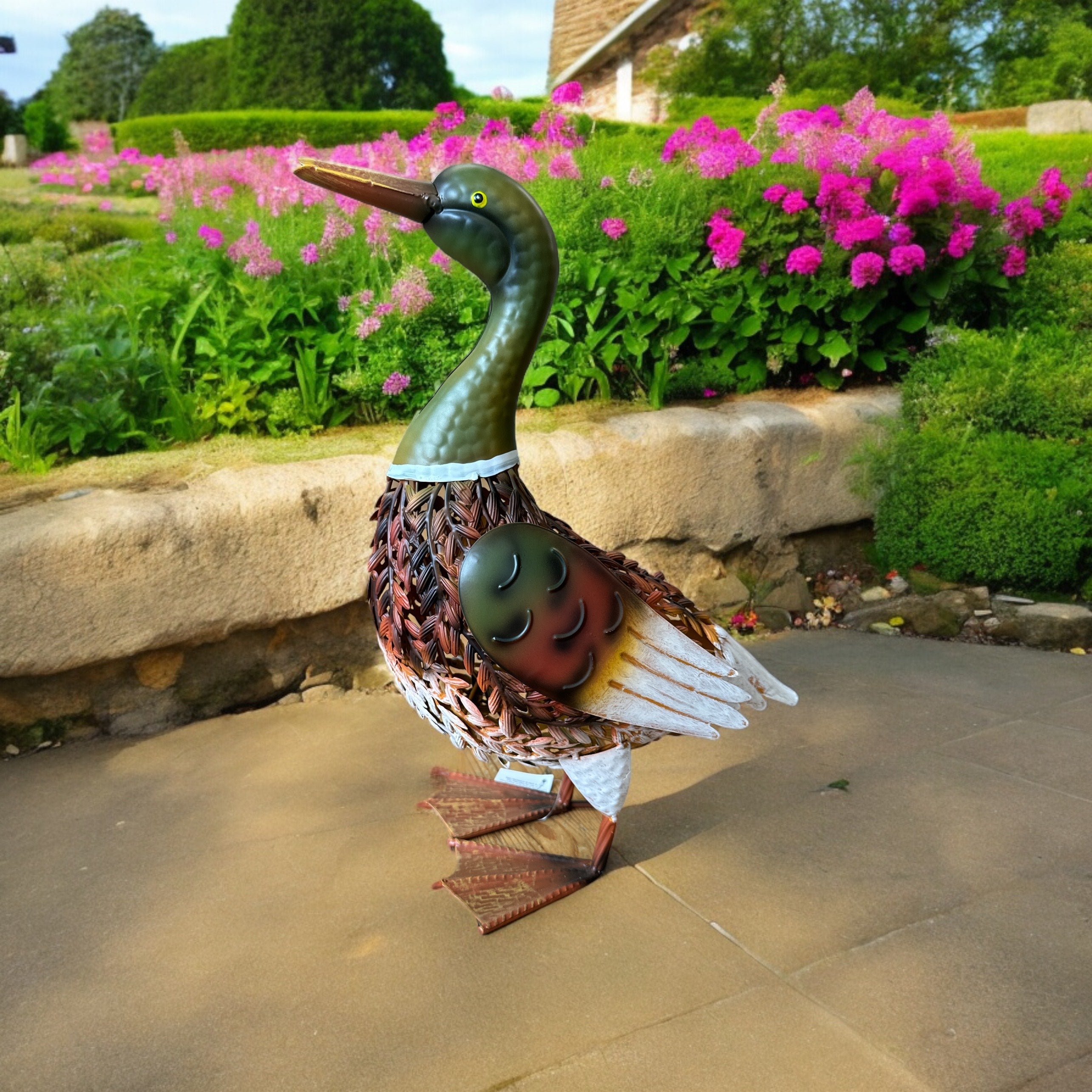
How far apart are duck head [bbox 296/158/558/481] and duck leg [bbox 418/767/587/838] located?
1.13 metres

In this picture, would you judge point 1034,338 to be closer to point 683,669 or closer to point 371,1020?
point 683,669

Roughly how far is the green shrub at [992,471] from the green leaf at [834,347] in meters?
0.38

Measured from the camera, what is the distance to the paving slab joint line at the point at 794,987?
1895mm

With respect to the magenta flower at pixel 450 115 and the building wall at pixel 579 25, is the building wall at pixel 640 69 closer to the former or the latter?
the building wall at pixel 579 25

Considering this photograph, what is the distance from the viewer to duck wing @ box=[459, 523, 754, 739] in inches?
79.4

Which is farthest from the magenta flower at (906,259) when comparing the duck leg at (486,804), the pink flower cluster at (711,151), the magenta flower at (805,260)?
the duck leg at (486,804)

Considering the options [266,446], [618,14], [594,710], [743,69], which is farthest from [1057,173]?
[618,14]

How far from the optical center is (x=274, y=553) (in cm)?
349

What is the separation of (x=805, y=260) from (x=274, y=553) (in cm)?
289

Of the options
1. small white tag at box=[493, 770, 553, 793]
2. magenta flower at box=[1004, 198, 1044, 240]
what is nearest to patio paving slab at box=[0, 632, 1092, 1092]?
small white tag at box=[493, 770, 553, 793]

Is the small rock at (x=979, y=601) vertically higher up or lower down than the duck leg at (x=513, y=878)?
higher up

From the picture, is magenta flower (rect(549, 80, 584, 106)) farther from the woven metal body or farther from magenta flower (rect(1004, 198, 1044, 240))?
the woven metal body

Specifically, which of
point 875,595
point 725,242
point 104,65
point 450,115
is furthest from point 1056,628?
point 104,65

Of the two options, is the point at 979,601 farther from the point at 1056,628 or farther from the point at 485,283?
the point at 485,283
